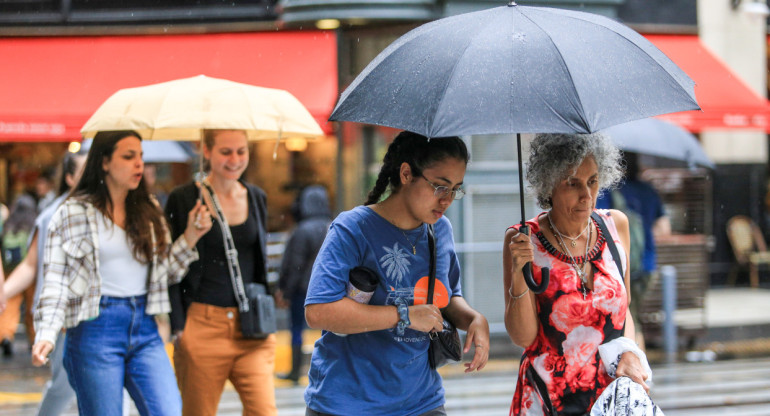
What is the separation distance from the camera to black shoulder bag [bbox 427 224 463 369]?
3.37 metres

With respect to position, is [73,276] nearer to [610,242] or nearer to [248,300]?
[248,300]

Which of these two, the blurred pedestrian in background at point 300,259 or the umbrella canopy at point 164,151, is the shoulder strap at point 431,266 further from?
the umbrella canopy at point 164,151

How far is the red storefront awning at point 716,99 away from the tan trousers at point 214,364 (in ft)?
23.4

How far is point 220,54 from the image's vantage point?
39.0ft

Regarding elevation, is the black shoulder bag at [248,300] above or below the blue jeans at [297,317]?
above

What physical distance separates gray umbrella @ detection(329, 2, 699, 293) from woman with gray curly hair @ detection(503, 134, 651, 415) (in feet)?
0.40

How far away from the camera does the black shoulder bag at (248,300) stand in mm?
4723

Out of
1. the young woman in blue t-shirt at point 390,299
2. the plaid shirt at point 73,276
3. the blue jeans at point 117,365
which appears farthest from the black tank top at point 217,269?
the young woman in blue t-shirt at point 390,299

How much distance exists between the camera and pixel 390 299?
3.28m

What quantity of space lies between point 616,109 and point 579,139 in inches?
18.2

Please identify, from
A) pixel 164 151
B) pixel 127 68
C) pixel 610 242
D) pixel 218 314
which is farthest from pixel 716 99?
pixel 610 242

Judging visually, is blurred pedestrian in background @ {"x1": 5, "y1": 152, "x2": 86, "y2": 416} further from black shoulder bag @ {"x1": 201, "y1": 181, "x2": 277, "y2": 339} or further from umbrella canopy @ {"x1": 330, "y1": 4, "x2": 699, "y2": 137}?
umbrella canopy @ {"x1": 330, "y1": 4, "x2": 699, "y2": 137}

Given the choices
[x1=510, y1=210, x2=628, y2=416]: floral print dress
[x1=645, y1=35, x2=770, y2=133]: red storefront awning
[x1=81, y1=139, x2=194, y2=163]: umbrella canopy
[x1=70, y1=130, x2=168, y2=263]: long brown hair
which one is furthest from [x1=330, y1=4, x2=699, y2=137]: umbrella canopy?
[x1=645, y1=35, x2=770, y2=133]: red storefront awning

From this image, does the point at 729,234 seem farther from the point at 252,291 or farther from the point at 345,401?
the point at 345,401
